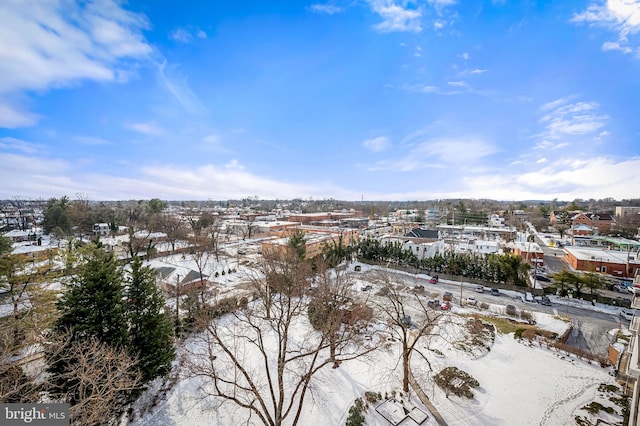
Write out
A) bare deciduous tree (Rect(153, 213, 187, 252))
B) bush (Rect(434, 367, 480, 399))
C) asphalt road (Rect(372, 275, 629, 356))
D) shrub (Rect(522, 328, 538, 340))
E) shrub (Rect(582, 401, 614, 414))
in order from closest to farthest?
shrub (Rect(582, 401, 614, 414)), bush (Rect(434, 367, 480, 399)), shrub (Rect(522, 328, 538, 340)), asphalt road (Rect(372, 275, 629, 356)), bare deciduous tree (Rect(153, 213, 187, 252))

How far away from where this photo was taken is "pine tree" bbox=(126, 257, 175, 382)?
8406mm

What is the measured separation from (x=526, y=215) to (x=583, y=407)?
59.5m

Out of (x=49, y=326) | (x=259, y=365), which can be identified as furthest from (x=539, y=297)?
(x=49, y=326)

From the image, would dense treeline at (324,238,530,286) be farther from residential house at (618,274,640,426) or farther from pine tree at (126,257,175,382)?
pine tree at (126,257,175,382)

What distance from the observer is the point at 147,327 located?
28.4 feet

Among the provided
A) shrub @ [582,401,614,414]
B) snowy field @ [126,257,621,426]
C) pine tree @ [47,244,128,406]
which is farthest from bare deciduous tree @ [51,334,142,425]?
shrub @ [582,401,614,414]

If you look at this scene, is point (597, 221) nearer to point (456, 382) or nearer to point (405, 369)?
point (456, 382)

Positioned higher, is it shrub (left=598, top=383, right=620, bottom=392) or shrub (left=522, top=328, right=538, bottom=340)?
shrub (left=522, top=328, right=538, bottom=340)

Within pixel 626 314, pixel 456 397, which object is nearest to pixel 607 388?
pixel 456 397

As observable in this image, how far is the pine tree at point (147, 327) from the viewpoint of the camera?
8.41 meters

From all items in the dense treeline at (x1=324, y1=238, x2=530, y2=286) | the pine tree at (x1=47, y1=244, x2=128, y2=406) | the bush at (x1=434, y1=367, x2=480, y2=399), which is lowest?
the bush at (x1=434, y1=367, x2=480, y2=399)

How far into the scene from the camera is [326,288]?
393 inches

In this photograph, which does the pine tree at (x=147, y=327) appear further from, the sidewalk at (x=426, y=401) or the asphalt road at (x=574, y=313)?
the asphalt road at (x=574, y=313)

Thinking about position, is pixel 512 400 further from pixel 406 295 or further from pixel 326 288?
pixel 406 295
